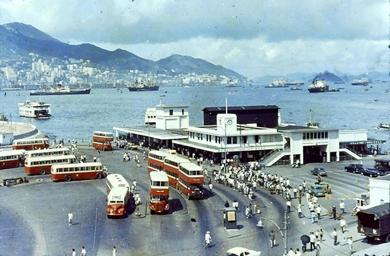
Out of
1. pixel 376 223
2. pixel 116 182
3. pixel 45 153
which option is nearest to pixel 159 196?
pixel 116 182

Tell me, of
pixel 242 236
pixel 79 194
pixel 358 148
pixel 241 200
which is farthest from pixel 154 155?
pixel 358 148

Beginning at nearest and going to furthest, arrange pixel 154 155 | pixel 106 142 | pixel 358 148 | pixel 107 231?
1. pixel 107 231
2. pixel 154 155
3. pixel 358 148
4. pixel 106 142

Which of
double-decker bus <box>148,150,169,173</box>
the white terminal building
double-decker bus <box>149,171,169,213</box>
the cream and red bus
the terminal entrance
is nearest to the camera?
double-decker bus <box>149,171,169,213</box>

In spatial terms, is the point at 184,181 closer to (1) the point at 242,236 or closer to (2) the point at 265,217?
(2) the point at 265,217

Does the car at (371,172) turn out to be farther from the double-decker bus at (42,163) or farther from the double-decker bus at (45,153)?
the double-decker bus at (45,153)

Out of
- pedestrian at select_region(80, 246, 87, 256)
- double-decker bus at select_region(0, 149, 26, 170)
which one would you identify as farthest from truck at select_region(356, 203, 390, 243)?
double-decker bus at select_region(0, 149, 26, 170)

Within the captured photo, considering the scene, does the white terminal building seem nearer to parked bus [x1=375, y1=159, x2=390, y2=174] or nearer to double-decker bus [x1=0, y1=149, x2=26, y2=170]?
parked bus [x1=375, y1=159, x2=390, y2=174]

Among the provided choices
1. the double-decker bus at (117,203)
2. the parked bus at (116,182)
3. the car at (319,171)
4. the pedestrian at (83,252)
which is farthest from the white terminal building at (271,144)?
the pedestrian at (83,252)
